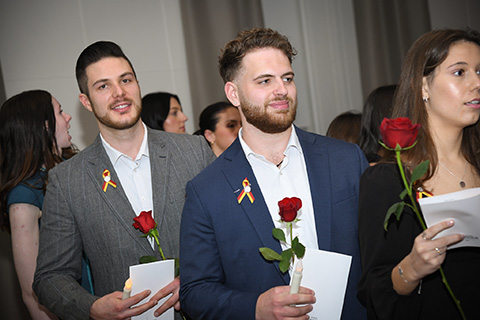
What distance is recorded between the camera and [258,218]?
185 cm

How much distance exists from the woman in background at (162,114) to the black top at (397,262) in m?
2.78

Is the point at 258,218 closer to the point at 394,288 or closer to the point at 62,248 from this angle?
the point at 394,288

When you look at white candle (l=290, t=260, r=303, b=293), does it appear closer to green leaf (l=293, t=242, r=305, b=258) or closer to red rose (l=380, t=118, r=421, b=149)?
green leaf (l=293, t=242, r=305, b=258)

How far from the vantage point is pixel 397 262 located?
158cm

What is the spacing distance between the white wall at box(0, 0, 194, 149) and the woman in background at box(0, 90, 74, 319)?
5.53 ft

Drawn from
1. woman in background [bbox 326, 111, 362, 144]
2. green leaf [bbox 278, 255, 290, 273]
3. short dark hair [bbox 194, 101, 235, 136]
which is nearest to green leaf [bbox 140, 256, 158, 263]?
green leaf [bbox 278, 255, 290, 273]

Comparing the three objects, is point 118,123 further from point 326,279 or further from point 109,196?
point 326,279

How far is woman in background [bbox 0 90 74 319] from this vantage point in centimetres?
263

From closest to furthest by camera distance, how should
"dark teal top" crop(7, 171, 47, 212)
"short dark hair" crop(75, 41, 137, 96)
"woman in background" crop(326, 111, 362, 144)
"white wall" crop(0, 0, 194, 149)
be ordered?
1. "short dark hair" crop(75, 41, 137, 96)
2. "dark teal top" crop(7, 171, 47, 212)
3. "woman in background" crop(326, 111, 362, 144)
4. "white wall" crop(0, 0, 194, 149)

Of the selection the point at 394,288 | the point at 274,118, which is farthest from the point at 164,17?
the point at 394,288

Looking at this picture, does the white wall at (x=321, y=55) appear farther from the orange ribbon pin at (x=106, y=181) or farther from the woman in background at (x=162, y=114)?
the orange ribbon pin at (x=106, y=181)

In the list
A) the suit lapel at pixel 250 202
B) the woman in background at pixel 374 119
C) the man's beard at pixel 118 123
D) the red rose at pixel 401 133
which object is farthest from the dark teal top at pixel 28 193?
the red rose at pixel 401 133

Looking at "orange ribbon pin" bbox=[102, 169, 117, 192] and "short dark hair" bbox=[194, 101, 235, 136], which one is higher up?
"short dark hair" bbox=[194, 101, 235, 136]

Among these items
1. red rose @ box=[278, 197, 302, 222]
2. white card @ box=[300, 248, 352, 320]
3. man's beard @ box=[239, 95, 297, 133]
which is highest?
man's beard @ box=[239, 95, 297, 133]
